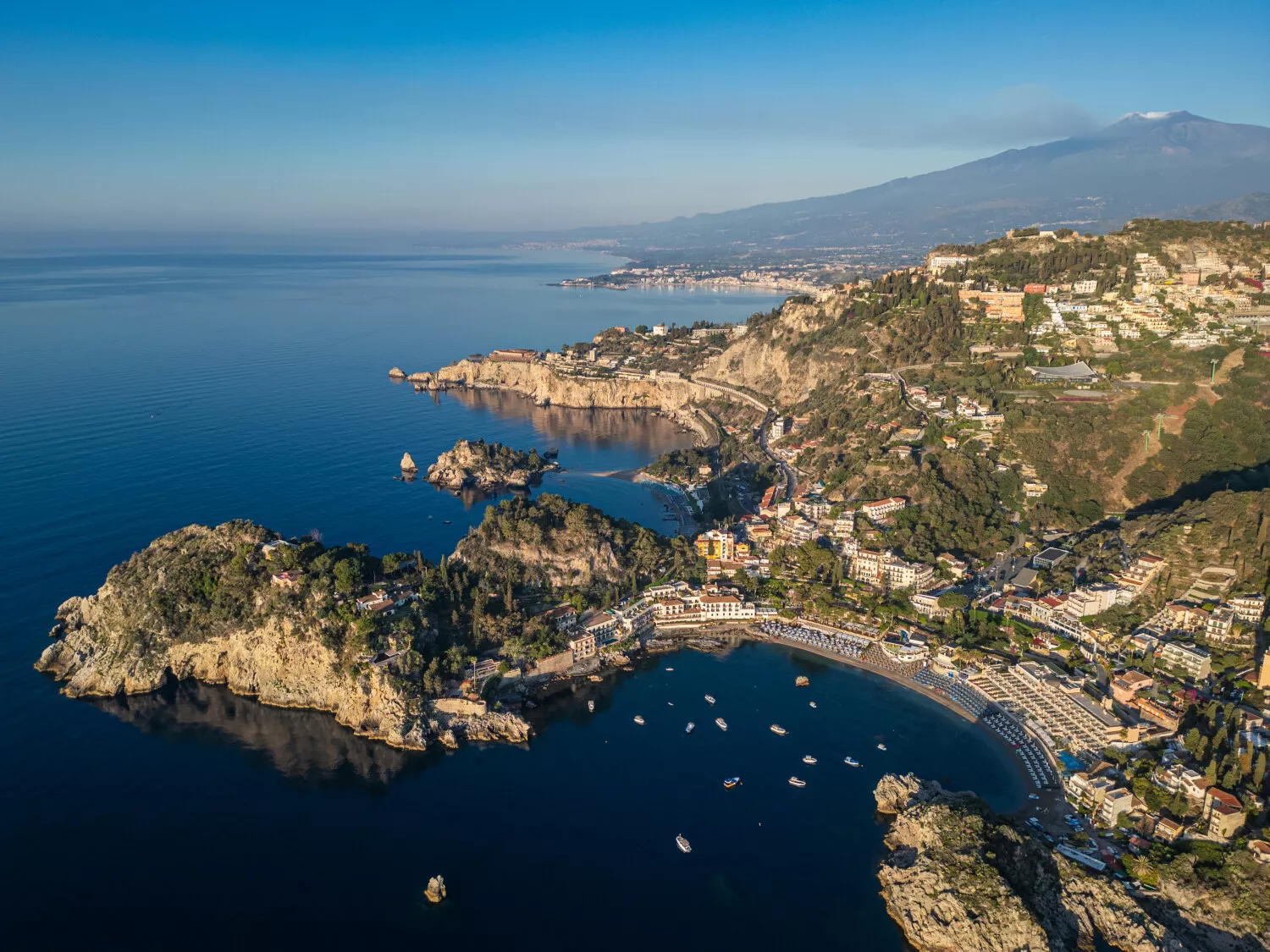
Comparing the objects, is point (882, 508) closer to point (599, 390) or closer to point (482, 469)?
point (482, 469)

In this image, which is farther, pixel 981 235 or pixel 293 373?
pixel 981 235

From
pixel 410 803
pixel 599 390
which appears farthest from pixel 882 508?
pixel 599 390

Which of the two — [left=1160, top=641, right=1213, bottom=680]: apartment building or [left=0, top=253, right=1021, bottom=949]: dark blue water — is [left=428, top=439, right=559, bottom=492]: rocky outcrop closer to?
[left=0, top=253, right=1021, bottom=949]: dark blue water

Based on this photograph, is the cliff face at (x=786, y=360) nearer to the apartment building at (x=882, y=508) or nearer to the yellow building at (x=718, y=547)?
the apartment building at (x=882, y=508)

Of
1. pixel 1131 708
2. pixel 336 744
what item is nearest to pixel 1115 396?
pixel 1131 708

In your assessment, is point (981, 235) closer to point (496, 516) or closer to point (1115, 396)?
point (1115, 396)

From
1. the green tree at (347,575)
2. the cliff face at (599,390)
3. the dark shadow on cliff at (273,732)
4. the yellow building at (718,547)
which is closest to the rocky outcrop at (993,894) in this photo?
the dark shadow on cliff at (273,732)

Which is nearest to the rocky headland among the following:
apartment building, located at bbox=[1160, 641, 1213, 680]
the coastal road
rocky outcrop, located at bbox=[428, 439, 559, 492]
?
apartment building, located at bbox=[1160, 641, 1213, 680]
